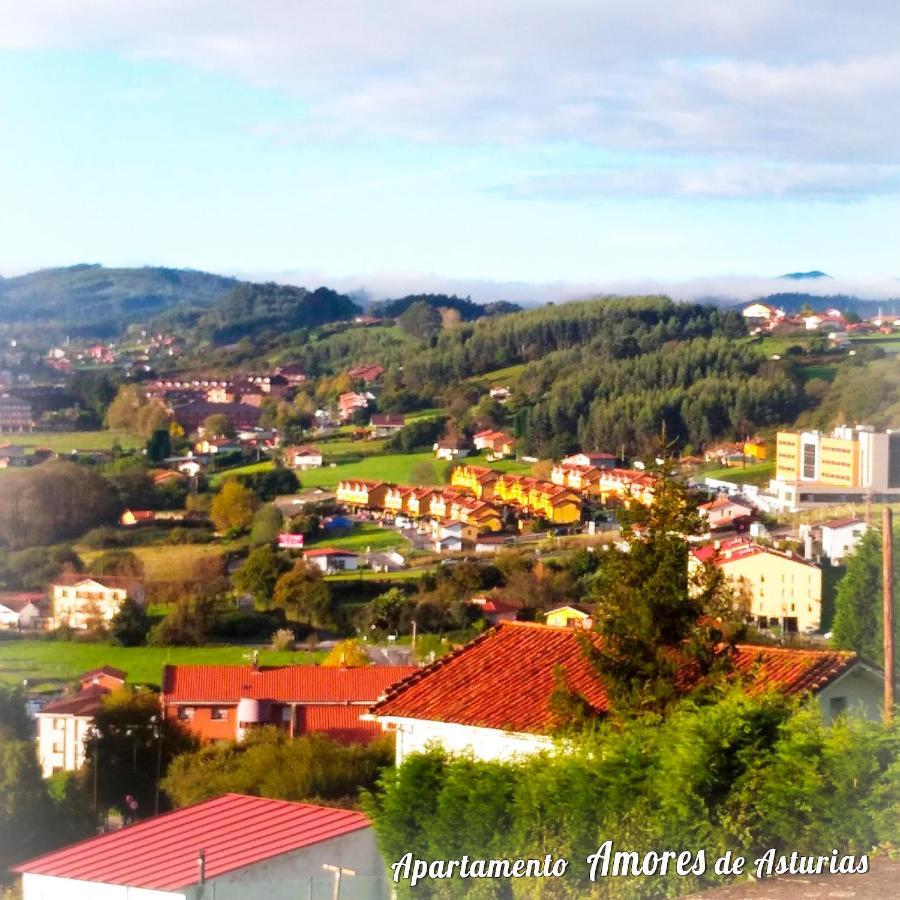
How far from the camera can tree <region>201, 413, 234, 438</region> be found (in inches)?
640

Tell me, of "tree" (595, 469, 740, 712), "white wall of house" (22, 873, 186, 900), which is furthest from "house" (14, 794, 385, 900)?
"tree" (595, 469, 740, 712)

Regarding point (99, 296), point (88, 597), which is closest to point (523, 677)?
point (88, 597)

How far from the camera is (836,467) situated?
14906mm

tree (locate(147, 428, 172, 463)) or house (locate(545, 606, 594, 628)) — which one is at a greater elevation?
tree (locate(147, 428, 172, 463))

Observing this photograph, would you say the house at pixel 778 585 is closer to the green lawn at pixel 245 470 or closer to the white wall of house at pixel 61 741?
the green lawn at pixel 245 470

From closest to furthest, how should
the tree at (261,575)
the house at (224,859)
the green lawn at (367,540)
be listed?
the house at (224,859) → the tree at (261,575) → the green lawn at (367,540)

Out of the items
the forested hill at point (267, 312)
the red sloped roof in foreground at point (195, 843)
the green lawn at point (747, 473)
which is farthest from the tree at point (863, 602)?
the forested hill at point (267, 312)

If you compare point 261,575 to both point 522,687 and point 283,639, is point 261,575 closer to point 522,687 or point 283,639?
point 283,639

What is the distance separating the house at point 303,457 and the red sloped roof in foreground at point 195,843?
834cm

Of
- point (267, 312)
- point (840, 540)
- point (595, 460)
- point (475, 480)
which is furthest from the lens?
point (267, 312)

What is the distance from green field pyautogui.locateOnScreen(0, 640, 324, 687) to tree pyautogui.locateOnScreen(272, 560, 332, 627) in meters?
0.59

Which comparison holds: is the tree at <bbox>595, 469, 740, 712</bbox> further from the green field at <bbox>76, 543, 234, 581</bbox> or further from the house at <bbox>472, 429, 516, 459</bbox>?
the house at <bbox>472, 429, 516, 459</bbox>

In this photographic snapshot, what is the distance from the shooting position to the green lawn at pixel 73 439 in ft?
49.2

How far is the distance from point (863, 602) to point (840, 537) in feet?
5.25
